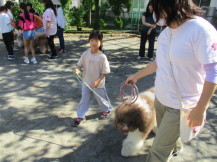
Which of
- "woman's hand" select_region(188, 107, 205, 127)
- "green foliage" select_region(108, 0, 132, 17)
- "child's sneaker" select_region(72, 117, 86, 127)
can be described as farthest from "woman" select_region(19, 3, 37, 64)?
"green foliage" select_region(108, 0, 132, 17)

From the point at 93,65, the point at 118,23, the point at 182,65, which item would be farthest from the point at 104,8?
the point at 182,65

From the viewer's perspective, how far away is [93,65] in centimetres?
335

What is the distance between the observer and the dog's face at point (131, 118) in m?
2.77

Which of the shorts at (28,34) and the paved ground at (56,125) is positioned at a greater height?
the shorts at (28,34)

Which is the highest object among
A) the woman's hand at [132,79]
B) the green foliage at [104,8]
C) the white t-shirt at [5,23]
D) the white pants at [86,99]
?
the green foliage at [104,8]

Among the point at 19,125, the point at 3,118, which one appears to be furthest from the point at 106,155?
the point at 3,118

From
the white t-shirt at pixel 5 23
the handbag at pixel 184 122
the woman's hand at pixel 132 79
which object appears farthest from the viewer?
the white t-shirt at pixel 5 23

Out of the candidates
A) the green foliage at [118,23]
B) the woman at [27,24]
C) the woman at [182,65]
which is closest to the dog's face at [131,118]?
the woman at [182,65]

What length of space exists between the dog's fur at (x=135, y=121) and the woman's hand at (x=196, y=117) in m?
1.08

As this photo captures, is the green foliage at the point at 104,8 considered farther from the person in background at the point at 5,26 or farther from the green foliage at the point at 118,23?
the person in background at the point at 5,26

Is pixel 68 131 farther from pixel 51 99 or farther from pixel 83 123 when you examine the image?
pixel 51 99

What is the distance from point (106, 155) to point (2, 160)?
1300 mm

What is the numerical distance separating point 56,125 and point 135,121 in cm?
144

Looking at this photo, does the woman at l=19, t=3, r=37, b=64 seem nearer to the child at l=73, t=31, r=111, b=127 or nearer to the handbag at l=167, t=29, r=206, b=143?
the child at l=73, t=31, r=111, b=127
